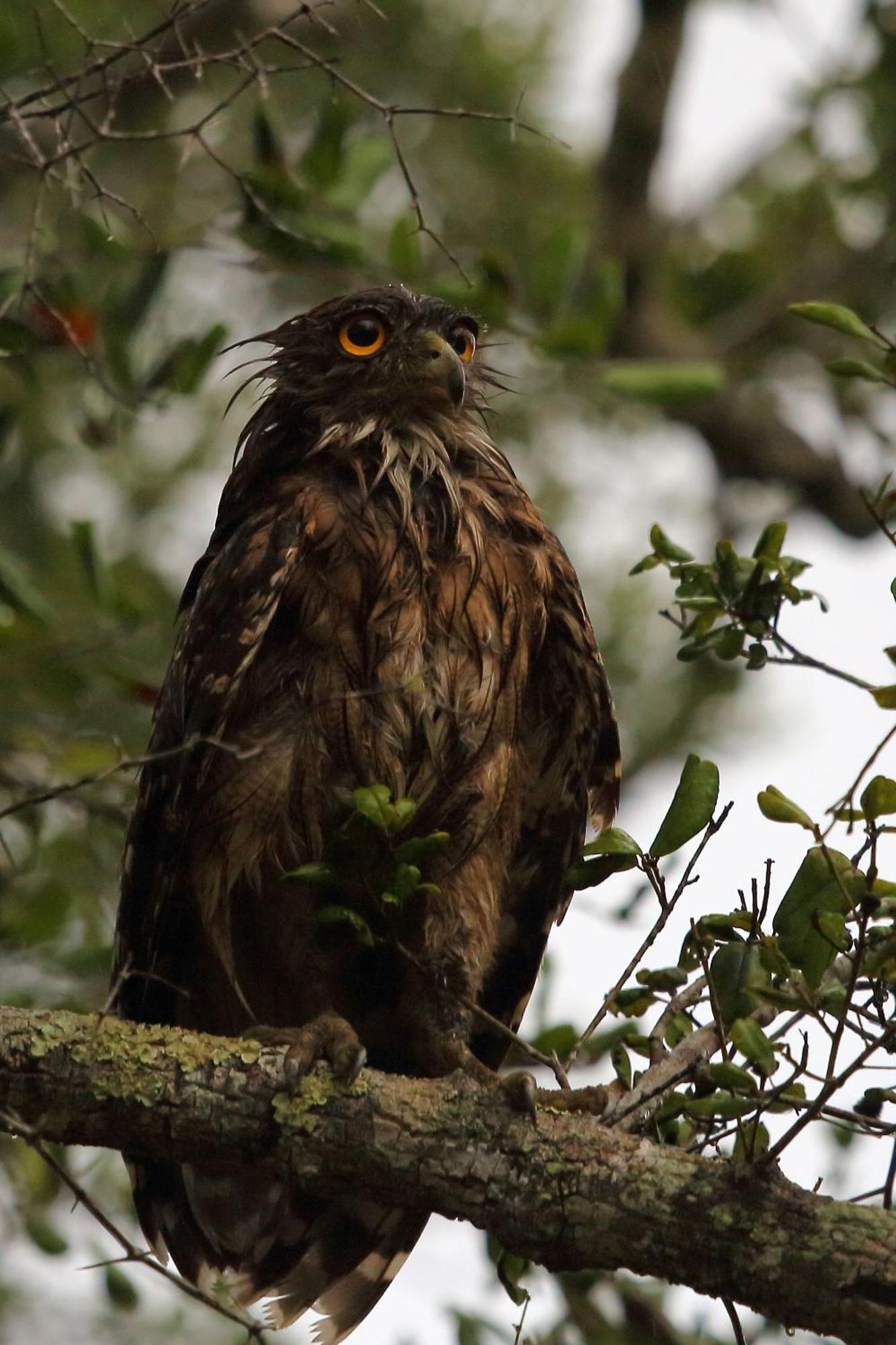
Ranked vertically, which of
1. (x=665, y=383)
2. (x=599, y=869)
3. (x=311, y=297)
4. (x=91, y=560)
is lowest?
(x=599, y=869)

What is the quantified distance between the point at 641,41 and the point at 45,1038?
4808mm

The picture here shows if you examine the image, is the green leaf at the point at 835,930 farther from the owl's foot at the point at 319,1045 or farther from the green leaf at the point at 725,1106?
the owl's foot at the point at 319,1045

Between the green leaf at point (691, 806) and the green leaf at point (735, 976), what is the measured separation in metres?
0.19

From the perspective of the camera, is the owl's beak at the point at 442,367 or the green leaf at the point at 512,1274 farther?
the owl's beak at the point at 442,367

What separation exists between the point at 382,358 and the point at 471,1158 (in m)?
1.84

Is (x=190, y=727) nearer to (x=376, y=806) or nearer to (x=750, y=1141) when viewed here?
(x=376, y=806)

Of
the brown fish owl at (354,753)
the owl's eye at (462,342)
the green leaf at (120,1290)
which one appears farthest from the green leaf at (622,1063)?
the owl's eye at (462,342)

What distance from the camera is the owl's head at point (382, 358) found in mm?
3764

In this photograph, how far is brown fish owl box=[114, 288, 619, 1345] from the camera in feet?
10.9

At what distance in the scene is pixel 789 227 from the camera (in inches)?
286

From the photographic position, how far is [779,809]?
98.4 inches

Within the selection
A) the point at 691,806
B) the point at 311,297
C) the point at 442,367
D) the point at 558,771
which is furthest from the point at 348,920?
the point at 311,297

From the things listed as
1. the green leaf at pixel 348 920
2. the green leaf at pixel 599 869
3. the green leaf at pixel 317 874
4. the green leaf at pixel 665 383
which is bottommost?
the green leaf at pixel 348 920

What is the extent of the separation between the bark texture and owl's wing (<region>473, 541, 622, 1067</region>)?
2.93ft
